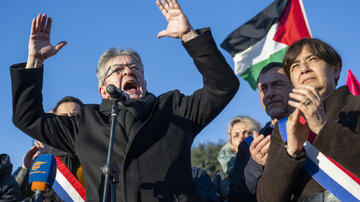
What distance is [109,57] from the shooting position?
4531 mm

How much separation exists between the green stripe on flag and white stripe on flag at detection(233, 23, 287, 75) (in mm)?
75

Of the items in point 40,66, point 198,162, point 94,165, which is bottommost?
point 198,162

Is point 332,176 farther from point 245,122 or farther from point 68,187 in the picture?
point 245,122

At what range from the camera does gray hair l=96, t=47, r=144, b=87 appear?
14.8 feet

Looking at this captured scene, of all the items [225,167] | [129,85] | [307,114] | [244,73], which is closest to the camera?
[307,114]

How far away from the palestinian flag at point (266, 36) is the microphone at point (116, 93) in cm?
790

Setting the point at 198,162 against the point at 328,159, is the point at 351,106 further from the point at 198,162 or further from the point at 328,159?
the point at 198,162

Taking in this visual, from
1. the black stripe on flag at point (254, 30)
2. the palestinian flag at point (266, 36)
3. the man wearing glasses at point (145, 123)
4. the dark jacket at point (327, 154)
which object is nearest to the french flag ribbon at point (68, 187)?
the man wearing glasses at point (145, 123)

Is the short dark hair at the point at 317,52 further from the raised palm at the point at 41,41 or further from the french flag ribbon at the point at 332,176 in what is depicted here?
the raised palm at the point at 41,41

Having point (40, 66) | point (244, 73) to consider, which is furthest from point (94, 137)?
point (244, 73)

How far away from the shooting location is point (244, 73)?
11.5 metres

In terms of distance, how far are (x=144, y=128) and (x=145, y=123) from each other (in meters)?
0.04

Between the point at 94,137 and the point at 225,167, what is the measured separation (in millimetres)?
3190

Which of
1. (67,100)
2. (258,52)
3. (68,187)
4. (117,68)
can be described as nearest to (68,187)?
(68,187)
